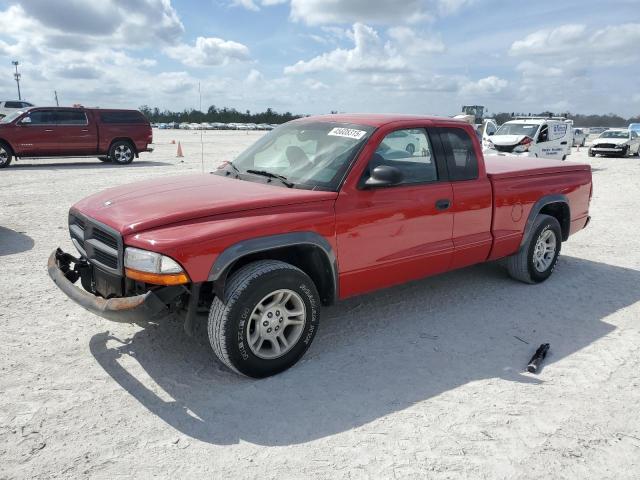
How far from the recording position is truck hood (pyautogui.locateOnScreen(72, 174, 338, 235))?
10.8ft

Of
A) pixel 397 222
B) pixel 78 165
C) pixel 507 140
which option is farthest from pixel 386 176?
pixel 78 165

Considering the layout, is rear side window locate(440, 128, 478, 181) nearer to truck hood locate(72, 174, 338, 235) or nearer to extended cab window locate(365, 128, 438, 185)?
extended cab window locate(365, 128, 438, 185)

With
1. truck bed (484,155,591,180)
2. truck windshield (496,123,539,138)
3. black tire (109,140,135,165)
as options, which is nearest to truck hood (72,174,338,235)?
truck bed (484,155,591,180)

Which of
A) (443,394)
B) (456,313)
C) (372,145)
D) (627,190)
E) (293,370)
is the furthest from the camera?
(627,190)

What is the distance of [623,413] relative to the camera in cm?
Result: 320

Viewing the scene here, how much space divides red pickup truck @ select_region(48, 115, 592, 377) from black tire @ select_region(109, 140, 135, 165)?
1409 centimetres

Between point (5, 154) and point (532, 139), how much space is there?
16.4 meters

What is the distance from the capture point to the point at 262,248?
3359 millimetres

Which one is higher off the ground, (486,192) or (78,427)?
(486,192)

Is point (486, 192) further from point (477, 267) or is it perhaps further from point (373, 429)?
point (373, 429)

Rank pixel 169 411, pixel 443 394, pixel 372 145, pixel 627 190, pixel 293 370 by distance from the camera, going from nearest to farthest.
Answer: pixel 169 411 → pixel 443 394 → pixel 293 370 → pixel 372 145 → pixel 627 190

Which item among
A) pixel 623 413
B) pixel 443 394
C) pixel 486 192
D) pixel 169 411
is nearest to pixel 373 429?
pixel 443 394

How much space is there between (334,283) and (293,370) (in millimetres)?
694

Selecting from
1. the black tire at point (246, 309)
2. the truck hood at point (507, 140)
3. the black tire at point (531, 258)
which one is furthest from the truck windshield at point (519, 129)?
the black tire at point (246, 309)
